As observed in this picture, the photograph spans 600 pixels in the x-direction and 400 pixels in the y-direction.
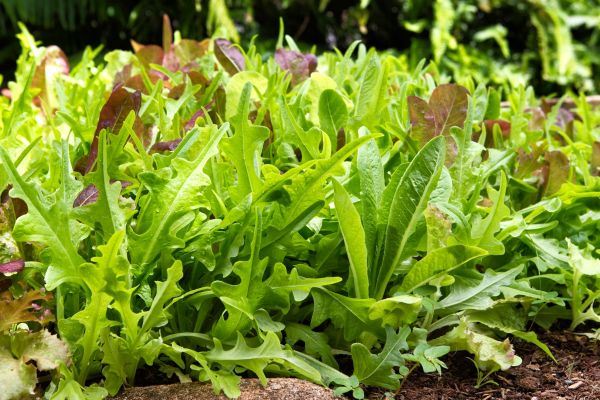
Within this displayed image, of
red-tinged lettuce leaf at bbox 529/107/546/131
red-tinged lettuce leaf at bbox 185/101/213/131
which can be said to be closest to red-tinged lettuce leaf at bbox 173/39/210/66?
red-tinged lettuce leaf at bbox 185/101/213/131

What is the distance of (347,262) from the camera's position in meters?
1.21

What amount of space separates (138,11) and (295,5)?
1261 millimetres

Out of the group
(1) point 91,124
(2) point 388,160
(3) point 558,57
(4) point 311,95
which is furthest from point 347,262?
(3) point 558,57

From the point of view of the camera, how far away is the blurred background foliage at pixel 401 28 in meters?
5.19

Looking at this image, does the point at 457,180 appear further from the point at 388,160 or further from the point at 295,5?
the point at 295,5

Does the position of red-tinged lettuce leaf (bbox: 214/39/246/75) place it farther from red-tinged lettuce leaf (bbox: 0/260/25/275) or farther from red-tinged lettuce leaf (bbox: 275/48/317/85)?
red-tinged lettuce leaf (bbox: 0/260/25/275)

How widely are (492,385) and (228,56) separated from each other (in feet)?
3.65

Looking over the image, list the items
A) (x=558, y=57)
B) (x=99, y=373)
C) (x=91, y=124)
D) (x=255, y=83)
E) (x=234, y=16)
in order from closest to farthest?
(x=99, y=373) < (x=91, y=124) < (x=255, y=83) < (x=558, y=57) < (x=234, y=16)

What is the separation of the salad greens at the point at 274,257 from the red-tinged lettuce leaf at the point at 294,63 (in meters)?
0.47

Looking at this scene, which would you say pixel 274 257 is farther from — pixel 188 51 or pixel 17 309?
pixel 188 51

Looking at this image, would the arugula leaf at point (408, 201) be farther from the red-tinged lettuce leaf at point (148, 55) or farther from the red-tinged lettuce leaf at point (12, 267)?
the red-tinged lettuce leaf at point (148, 55)

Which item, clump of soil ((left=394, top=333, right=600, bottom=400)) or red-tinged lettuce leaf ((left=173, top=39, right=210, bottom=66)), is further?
red-tinged lettuce leaf ((left=173, top=39, right=210, bottom=66))

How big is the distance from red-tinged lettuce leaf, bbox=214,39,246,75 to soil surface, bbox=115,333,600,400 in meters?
1.00

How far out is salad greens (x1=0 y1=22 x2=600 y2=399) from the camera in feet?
3.24
